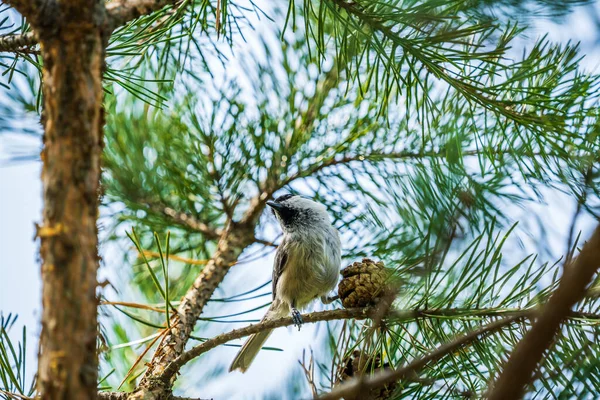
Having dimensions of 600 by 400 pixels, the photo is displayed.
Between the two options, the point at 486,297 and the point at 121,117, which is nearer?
the point at 486,297

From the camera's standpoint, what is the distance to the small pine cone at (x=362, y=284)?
6.18ft

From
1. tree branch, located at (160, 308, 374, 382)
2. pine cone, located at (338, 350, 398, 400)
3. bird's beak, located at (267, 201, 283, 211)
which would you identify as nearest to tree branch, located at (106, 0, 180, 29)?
tree branch, located at (160, 308, 374, 382)

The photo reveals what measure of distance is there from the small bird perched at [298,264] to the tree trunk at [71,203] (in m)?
1.83

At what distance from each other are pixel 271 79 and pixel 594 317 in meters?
1.65

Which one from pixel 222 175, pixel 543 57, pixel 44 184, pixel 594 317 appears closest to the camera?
pixel 44 184

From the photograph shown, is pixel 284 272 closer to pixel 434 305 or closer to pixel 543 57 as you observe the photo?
pixel 434 305

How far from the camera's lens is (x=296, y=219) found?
3287mm

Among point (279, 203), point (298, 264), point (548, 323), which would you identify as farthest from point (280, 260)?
point (548, 323)

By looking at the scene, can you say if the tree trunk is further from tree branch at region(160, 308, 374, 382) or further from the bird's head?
the bird's head

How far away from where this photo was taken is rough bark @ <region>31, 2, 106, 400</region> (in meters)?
0.97

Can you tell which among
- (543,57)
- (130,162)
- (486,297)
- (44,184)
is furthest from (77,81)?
(130,162)

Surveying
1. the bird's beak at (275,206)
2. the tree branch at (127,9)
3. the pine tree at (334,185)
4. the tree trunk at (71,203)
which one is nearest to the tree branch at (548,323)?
the pine tree at (334,185)

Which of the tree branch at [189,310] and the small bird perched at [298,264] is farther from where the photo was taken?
the small bird perched at [298,264]

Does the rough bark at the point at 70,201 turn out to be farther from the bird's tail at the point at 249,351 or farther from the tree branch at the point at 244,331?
the bird's tail at the point at 249,351
